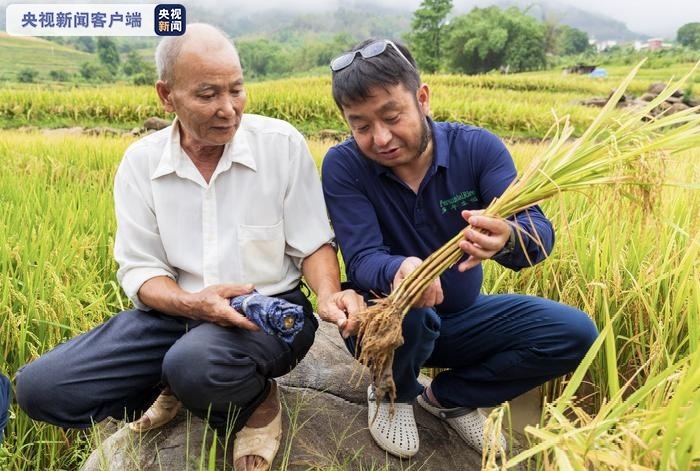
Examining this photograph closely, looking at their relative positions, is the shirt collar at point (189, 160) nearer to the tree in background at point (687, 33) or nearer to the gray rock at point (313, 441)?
the gray rock at point (313, 441)

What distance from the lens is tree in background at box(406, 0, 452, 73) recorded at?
33.0 m

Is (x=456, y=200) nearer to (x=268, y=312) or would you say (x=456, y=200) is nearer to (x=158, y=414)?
(x=268, y=312)

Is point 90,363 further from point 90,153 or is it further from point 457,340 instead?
point 90,153

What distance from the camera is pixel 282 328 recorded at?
1684 millimetres

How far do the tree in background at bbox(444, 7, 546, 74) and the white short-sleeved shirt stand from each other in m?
38.5

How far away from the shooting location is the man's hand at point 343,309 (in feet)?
5.43

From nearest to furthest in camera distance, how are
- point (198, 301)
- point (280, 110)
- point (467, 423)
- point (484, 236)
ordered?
point (484, 236)
point (198, 301)
point (467, 423)
point (280, 110)

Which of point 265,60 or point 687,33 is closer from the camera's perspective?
point 265,60

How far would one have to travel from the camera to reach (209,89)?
5.70ft

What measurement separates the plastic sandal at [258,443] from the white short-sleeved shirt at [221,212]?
0.38m

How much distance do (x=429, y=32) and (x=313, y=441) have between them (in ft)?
116

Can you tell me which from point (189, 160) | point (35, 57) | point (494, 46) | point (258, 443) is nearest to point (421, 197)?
point (189, 160)

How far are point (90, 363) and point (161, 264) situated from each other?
32cm

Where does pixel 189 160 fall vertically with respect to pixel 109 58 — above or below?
above
